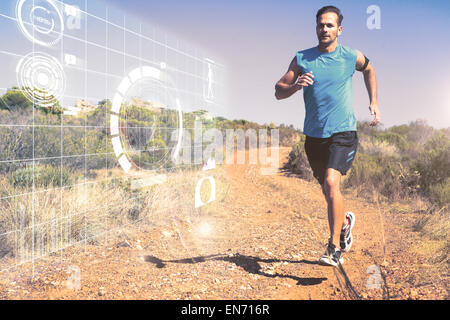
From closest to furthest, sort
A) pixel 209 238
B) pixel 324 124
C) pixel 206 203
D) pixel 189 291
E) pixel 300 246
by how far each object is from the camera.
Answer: pixel 189 291, pixel 324 124, pixel 300 246, pixel 209 238, pixel 206 203

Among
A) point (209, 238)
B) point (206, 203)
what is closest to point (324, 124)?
point (209, 238)

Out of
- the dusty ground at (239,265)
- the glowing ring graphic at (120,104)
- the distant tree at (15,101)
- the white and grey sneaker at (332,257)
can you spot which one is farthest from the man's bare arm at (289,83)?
the distant tree at (15,101)

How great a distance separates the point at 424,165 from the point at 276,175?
11.1 ft

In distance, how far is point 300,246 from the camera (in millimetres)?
4047

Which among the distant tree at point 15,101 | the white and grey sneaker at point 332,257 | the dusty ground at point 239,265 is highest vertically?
the distant tree at point 15,101

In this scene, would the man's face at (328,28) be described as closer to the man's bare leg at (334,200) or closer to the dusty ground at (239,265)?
the man's bare leg at (334,200)

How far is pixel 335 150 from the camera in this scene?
300cm

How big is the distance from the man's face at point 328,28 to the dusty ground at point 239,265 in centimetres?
187

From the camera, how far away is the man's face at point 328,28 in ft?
9.30

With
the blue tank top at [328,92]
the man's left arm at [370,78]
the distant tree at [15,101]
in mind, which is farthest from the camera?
the distant tree at [15,101]

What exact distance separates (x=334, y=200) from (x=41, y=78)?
317 cm

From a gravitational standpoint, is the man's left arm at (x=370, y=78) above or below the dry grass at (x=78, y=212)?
above

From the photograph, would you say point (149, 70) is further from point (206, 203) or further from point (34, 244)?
point (34, 244)

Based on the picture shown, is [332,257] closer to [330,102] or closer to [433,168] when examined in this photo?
[330,102]
